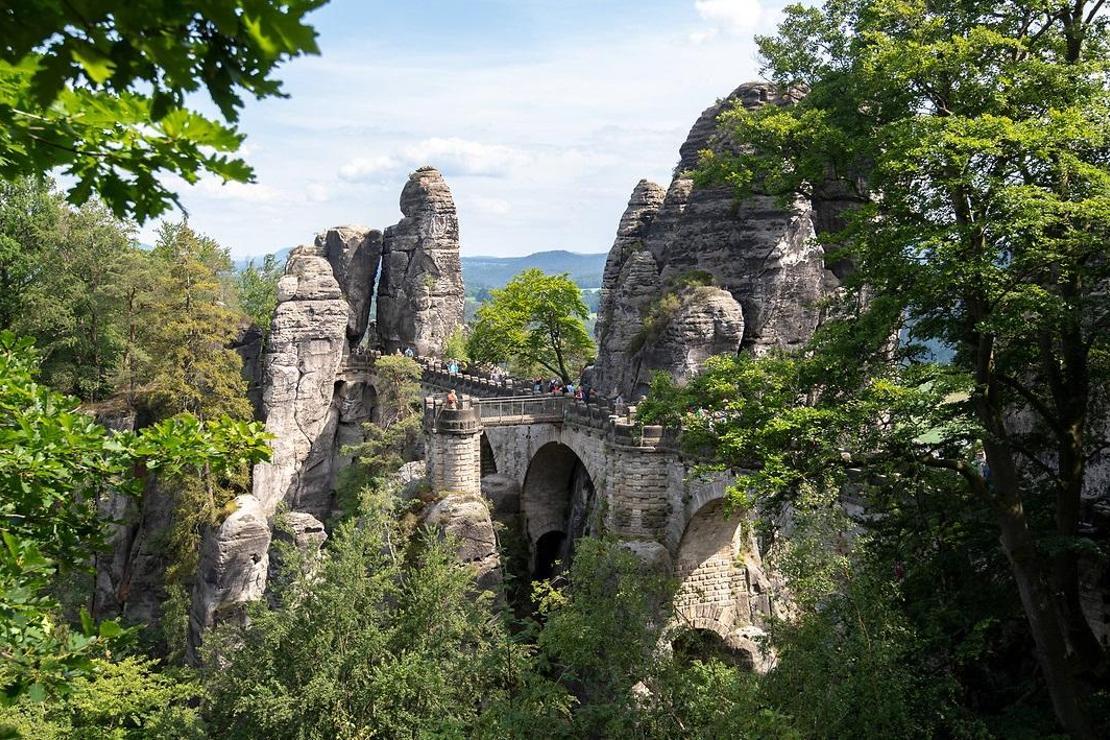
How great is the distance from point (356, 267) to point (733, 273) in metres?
22.6

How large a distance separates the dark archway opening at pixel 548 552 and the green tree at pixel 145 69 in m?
29.5

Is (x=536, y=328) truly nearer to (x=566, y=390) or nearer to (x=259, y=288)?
(x=566, y=390)

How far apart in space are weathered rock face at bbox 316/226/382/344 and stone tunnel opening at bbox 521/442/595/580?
1708 centimetres

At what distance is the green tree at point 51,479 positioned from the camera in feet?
15.9

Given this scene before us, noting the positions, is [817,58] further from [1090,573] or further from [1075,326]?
[1090,573]

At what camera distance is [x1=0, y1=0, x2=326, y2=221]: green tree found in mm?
2232

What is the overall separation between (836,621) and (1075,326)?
4.99m

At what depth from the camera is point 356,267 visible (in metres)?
45.8

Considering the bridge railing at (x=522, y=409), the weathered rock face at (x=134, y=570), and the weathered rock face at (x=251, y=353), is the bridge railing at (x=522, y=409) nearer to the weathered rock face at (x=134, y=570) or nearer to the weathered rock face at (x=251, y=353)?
the weathered rock face at (x=134, y=570)

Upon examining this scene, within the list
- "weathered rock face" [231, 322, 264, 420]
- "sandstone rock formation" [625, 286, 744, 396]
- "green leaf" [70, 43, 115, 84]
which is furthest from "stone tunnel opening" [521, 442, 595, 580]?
"green leaf" [70, 43, 115, 84]

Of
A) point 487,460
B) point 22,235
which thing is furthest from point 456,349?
point 22,235

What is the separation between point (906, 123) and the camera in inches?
432

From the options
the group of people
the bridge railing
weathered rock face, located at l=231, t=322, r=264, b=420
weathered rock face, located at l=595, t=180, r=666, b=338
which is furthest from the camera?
weathered rock face, located at l=231, t=322, r=264, b=420

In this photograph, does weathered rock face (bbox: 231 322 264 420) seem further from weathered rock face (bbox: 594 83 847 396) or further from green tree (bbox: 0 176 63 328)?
weathered rock face (bbox: 594 83 847 396)
